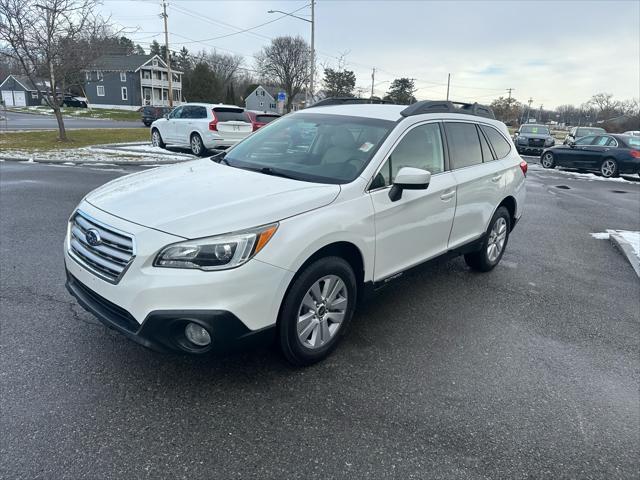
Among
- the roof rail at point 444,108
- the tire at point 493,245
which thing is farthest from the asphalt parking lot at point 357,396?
the roof rail at point 444,108

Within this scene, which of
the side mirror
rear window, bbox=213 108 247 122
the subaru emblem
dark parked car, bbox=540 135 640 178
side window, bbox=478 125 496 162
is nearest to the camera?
the subaru emblem

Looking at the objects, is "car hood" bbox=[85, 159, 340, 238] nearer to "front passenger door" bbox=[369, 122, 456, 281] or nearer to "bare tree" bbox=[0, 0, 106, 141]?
"front passenger door" bbox=[369, 122, 456, 281]

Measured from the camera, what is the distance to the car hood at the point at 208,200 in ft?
8.81

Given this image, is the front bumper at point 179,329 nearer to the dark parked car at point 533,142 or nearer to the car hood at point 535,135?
the dark parked car at point 533,142

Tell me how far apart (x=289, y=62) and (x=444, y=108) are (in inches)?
2818

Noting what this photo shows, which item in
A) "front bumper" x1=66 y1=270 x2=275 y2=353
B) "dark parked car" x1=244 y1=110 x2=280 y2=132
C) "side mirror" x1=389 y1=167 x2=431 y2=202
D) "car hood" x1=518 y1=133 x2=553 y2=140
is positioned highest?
"dark parked car" x1=244 y1=110 x2=280 y2=132

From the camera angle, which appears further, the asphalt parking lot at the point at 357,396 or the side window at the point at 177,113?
the side window at the point at 177,113

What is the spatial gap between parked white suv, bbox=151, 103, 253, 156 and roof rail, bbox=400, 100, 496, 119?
11.0 meters

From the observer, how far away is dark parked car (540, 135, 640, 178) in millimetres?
15836

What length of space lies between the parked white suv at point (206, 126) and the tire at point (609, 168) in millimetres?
12637

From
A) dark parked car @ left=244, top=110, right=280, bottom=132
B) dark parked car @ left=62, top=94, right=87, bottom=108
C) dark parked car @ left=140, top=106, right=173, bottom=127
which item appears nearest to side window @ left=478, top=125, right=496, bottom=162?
dark parked car @ left=244, top=110, right=280, bottom=132

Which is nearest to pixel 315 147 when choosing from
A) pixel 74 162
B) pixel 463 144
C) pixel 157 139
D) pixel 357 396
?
pixel 463 144

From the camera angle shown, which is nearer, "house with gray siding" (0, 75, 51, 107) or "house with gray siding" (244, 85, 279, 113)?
"house with gray siding" (0, 75, 51, 107)

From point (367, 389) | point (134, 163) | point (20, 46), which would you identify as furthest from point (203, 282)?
point (20, 46)
